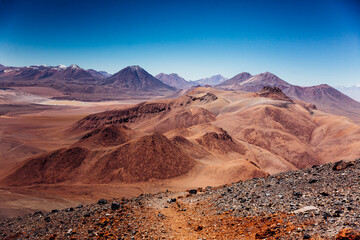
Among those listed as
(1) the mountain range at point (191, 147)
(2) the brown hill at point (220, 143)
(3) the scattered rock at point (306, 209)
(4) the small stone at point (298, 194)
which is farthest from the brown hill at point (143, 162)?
(3) the scattered rock at point (306, 209)

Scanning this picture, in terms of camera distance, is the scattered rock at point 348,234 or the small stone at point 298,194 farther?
the small stone at point 298,194

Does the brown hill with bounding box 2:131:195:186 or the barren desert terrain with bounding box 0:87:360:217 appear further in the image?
the brown hill with bounding box 2:131:195:186

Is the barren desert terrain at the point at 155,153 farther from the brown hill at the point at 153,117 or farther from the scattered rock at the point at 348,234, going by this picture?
the scattered rock at the point at 348,234

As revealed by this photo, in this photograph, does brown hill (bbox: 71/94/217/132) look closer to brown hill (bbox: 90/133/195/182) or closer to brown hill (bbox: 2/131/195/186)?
brown hill (bbox: 90/133/195/182)

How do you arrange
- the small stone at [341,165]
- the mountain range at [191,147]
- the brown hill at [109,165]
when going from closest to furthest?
the small stone at [341,165]
the brown hill at [109,165]
the mountain range at [191,147]

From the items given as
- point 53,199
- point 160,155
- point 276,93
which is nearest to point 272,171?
point 160,155

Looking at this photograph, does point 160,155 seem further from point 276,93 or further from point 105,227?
point 276,93

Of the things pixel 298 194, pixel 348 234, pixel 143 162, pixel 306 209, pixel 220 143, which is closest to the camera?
pixel 348 234

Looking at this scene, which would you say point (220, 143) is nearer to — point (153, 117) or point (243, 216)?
point (243, 216)

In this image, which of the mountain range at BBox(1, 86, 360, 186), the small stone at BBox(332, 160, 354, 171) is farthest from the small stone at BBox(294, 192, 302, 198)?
the mountain range at BBox(1, 86, 360, 186)

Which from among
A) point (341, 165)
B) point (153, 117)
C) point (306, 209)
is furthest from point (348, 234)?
point (153, 117)
